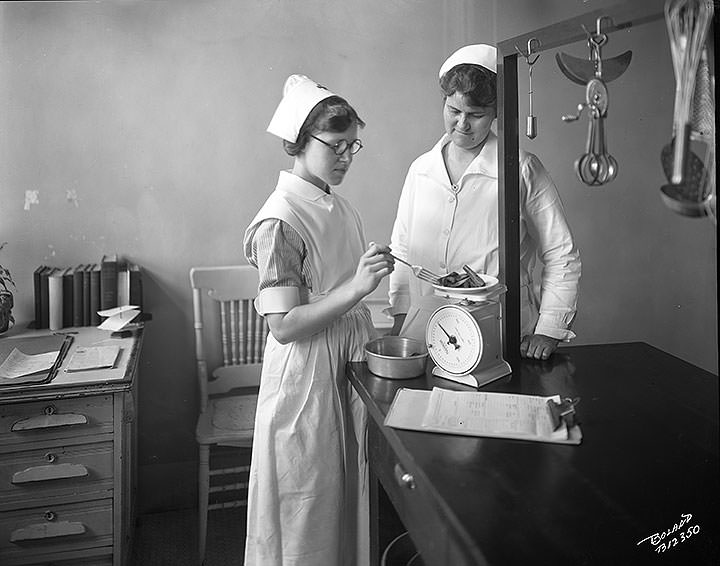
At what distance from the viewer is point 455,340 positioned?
1.50m

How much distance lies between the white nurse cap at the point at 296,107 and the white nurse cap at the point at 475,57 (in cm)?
37

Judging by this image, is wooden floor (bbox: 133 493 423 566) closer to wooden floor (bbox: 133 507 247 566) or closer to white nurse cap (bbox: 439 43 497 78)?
wooden floor (bbox: 133 507 247 566)

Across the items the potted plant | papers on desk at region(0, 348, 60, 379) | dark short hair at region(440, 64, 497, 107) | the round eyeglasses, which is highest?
dark short hair at region(440, 64, 497, 107)

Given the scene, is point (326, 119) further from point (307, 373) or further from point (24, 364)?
point (24, 364)

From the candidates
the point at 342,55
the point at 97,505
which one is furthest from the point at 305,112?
the point at 97,505

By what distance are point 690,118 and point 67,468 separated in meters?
1.46

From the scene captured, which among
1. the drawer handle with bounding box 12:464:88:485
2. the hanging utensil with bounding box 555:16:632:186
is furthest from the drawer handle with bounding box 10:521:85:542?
the hanging utensil with bounding box 555:16:632:186

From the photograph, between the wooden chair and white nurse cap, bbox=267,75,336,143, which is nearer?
white nurse cap, bbox=267,75,336,143

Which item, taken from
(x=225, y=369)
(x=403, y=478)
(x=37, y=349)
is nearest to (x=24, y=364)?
(x=37, y=349)

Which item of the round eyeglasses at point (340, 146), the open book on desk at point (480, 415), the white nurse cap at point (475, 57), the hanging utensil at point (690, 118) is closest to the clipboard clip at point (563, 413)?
the open book on desk at point (480, 415)

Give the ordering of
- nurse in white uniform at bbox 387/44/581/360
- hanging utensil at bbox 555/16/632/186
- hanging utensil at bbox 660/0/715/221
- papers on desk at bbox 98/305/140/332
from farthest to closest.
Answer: papers on desk at bbox 98/305/140/332 < nurse in white uniform at bbox 387/44/581/360 < hanging utensil at bbox 555/16/632/186 < hanging utensil at bbox 660/0/715/221

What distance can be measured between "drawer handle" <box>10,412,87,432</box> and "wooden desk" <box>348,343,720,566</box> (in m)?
0.64

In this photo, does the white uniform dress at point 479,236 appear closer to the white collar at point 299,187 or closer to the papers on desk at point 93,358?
the white collar at point 299,187

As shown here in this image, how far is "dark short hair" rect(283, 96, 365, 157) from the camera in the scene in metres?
1.60
